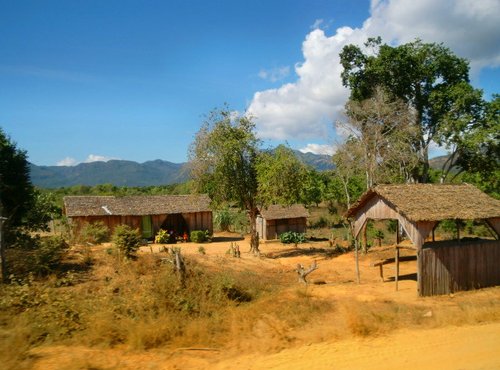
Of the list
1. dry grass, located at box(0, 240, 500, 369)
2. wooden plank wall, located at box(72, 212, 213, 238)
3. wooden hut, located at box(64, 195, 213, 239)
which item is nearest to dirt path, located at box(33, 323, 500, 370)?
Result: dry grass, located at box(0, 240, 500, 369)

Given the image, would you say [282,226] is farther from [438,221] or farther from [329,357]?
[329,357]

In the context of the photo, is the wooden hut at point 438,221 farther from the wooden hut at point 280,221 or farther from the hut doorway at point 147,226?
the hut doorway at point 147,226

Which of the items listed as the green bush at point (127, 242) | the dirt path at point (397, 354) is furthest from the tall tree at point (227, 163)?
the dirt path at point (397, 354)

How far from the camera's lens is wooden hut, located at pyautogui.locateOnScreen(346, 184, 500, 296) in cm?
1358

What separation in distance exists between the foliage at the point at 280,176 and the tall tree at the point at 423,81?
9.72 metres

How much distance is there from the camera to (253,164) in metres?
24.6

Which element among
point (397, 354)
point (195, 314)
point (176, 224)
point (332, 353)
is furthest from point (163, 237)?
point (397, 354)

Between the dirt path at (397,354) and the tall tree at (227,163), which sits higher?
the tall tree at (227,163)

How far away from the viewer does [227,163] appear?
2381cm

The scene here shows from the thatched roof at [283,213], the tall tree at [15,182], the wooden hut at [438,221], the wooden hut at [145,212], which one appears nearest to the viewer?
the wooden hut at [438,221]

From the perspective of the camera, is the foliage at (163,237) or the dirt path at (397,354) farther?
the foliage at (163,237)

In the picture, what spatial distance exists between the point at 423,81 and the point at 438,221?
18.4 metres

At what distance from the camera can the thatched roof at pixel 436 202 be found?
13.7 m

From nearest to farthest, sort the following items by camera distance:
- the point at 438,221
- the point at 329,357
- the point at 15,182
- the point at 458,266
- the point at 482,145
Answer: the point at 329,357 → the point at 438,221 → the point at 458,266 → the point at 15,182 → the point at 482,145
